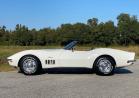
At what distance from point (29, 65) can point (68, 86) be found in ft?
9.44

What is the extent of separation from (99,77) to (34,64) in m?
2.09

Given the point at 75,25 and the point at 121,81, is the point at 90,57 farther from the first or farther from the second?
the point at 75,25

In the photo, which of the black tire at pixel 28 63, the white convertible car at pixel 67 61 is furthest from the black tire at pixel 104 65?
the black tire at pixel 28 63

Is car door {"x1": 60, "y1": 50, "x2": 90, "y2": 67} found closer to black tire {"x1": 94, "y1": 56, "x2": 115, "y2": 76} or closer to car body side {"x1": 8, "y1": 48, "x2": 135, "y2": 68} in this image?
car body side {"x1": 8, "y1": 48, "x2": 135, "y2": 68}

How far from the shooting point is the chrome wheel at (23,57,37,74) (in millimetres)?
12203

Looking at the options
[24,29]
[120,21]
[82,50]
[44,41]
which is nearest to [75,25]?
[44,41]

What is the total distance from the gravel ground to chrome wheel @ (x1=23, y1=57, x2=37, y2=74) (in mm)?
252

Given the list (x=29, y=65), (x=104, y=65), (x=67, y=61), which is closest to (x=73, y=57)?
(x=67, y=61)

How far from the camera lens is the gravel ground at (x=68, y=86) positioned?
828 centimetres

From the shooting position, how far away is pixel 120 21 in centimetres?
9769

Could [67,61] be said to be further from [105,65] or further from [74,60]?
[105,65]

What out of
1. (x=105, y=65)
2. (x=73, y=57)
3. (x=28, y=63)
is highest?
(x=73, y=57)

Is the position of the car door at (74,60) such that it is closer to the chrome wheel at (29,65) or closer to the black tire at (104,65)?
the black tire at (104,65)

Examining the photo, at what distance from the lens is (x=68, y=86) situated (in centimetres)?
964
